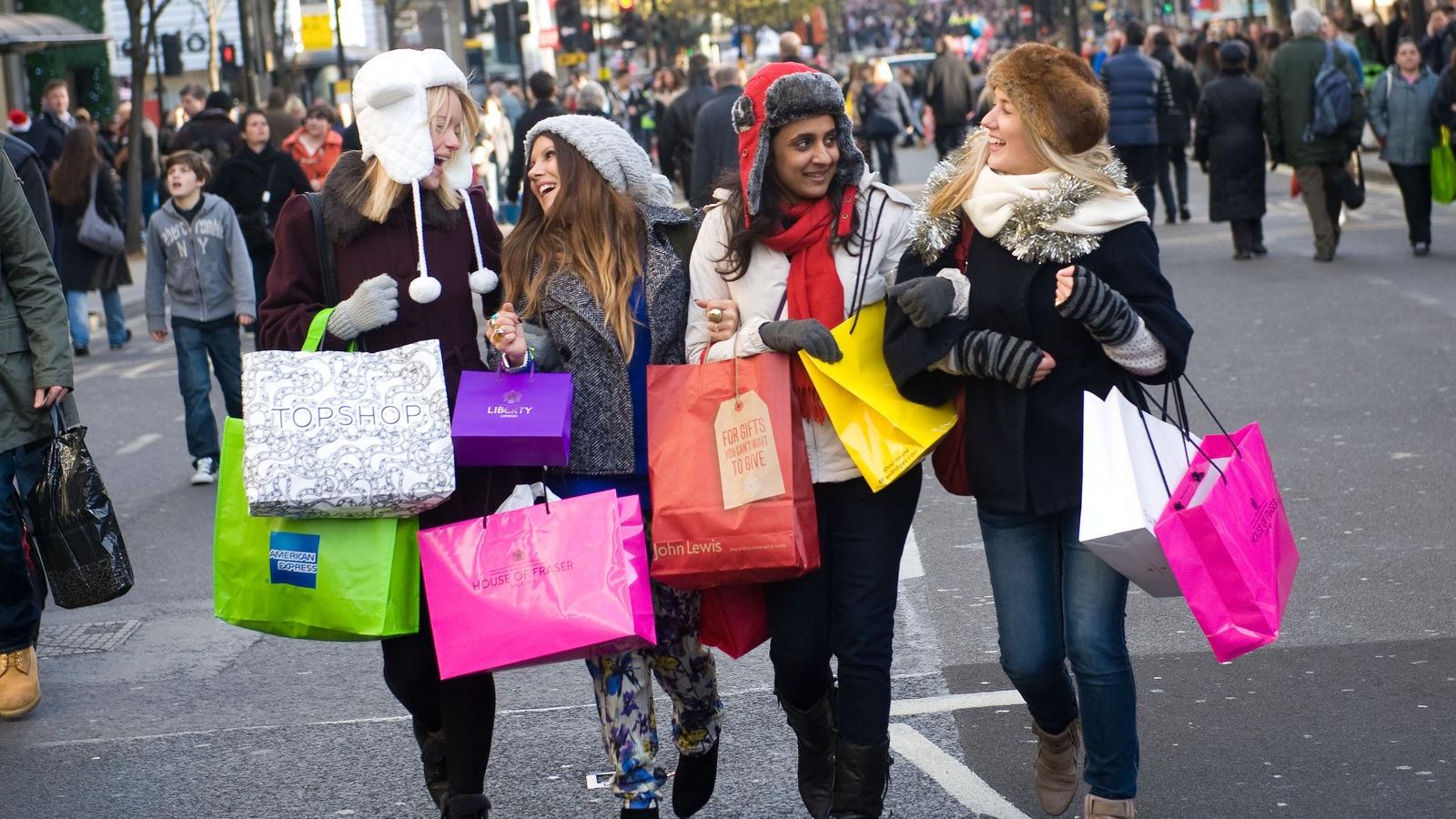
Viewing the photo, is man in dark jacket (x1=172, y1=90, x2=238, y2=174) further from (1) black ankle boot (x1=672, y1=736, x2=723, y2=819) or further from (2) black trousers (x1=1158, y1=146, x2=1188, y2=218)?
(1) black ankle boot (x1=672, y1=736, x2=723, y2=819)

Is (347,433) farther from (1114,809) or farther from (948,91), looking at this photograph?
(948,91)

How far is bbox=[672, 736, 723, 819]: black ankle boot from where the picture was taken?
4500 millimetres

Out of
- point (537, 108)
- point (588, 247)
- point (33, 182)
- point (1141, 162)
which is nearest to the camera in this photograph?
point (588, 247)

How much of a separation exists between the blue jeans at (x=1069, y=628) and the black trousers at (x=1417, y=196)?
37.9ft

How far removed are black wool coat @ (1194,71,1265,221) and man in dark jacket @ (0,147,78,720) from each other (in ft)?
37.4

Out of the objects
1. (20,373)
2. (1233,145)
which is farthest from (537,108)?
(20,373)

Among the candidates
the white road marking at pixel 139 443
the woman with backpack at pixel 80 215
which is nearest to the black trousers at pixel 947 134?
the woman with backpack at pixel 80 215

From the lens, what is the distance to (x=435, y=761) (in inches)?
180

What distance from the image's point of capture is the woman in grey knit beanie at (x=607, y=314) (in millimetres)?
4219

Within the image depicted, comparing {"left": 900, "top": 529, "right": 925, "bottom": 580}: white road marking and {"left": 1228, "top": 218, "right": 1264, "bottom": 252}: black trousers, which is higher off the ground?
{"left": 1228, "top": 218, "right": 1264, "bottom": 252}: black trousers

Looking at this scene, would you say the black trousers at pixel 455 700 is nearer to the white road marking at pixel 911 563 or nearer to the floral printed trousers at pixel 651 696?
the floral printed trousers at pixel 651 696

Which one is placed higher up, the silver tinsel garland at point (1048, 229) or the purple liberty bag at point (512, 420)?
the silver tinsel garland at point (1048, 229)

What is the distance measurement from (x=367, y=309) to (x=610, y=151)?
64cm

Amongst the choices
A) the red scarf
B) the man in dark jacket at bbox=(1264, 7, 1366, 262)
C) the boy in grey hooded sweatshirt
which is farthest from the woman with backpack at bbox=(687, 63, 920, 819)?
the man in dark jacket at bbox=(1264, 7, 1366, 262)
